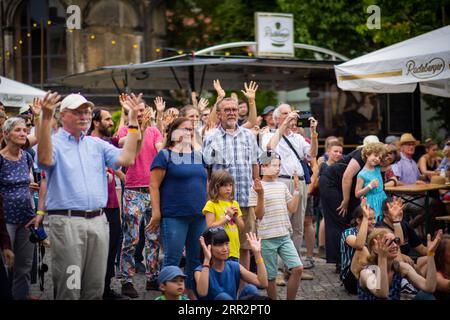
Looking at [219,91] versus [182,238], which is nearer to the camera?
[182,238]

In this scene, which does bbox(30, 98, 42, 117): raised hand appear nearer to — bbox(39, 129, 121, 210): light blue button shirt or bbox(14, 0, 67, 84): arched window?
bbox(39, 129, 121, 210): light blue button shirt

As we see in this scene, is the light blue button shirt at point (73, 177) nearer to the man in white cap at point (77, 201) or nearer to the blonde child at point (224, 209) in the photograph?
the man in white cap at point (77, 201)

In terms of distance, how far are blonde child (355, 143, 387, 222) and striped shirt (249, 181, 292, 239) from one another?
4.31 ft

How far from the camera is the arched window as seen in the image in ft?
78.6

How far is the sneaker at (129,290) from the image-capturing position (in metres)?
8.62

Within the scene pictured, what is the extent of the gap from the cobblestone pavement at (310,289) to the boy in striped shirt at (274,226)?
805mm

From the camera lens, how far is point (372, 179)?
9.65m

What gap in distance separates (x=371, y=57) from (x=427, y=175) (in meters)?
3.12

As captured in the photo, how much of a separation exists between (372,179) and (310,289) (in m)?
1.47

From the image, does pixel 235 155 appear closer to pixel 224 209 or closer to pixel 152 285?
pixel 224 209

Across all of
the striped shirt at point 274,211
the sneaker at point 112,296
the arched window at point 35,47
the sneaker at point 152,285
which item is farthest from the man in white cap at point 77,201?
the arched window at point 35,47

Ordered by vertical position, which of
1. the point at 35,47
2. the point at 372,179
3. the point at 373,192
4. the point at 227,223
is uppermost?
the point at 35,47

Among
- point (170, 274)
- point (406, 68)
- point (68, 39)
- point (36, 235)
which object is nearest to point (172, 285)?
point (170, 274)
